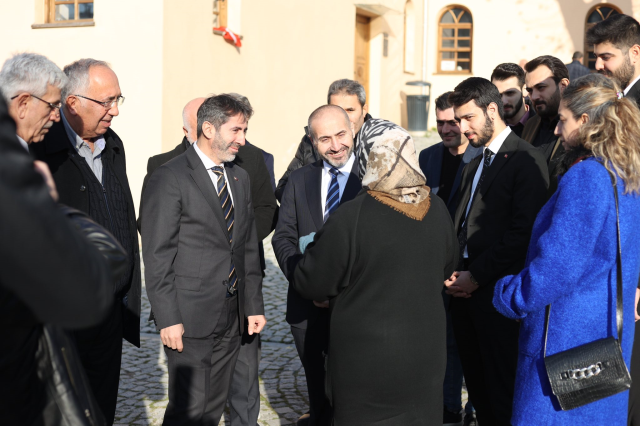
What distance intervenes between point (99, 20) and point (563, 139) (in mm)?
9139

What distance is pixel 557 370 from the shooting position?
2559mm

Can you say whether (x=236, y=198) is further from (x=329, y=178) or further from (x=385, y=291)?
(x=385, y=291)

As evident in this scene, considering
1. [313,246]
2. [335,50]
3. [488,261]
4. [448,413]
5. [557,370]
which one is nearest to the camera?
[557,370]

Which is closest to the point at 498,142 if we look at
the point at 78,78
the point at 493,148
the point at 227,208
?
the point at 493,148

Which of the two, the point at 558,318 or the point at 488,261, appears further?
the point at 488,261

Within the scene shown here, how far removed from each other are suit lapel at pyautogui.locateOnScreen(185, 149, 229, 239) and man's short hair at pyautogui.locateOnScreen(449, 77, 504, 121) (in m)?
1.53

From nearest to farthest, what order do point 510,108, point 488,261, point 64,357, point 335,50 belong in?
point 64,357 < point 488,261 < point 510,108 < point 335,50

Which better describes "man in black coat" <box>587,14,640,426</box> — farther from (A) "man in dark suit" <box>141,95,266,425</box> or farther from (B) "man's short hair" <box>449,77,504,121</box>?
(A) "man in dark suit" <box>141,95,266,425</box>

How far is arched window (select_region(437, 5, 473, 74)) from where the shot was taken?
845 inches

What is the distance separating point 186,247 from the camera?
139 inches

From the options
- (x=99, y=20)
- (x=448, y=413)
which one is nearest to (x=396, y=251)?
(x=448, y=413)

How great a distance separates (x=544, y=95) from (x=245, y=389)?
A: 307 centimetres

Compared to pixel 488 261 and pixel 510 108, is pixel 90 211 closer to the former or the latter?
pixel 488 261

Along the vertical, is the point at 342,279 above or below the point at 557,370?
above
